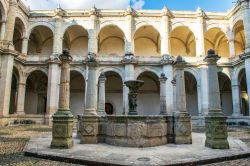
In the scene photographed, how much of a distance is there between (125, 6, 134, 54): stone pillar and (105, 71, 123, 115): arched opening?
5.31 m

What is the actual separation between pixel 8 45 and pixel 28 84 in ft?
28.6

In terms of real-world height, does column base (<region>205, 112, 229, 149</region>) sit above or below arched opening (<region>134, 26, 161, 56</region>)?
below

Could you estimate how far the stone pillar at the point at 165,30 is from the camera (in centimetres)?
2303

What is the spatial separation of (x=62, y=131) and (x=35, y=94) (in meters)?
20.9

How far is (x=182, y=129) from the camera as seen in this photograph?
29.6 ft

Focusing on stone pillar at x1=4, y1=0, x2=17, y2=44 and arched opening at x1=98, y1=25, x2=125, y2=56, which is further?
arched opening at x1=98, y1=25, x2=125, y2=56

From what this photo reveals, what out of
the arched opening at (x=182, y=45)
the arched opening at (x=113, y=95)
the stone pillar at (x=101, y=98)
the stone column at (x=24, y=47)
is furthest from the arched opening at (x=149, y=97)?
the stone pillar at (x=101, y=98)

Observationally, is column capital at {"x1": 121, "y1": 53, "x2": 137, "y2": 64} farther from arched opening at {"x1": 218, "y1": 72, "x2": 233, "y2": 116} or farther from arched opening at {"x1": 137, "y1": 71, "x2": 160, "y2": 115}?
arched opening at {"x1": 218, "y1": 72, "x2": 233, "y2": 116}

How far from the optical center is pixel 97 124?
9.29m

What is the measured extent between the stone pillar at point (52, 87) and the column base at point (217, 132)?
55.8 feet

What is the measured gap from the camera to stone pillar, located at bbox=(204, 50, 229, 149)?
25.5ft

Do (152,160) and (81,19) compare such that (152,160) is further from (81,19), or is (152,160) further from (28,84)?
(28,84)

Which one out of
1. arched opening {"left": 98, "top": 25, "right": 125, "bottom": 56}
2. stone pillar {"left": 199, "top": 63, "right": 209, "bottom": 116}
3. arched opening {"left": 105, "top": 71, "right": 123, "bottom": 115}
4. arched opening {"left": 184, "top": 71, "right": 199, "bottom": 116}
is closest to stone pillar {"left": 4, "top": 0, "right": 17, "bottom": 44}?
arched opening {"left": 98, "top": 25, "right": 125, "bottom": 56}

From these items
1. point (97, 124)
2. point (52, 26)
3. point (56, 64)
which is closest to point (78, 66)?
point (56, 64)
